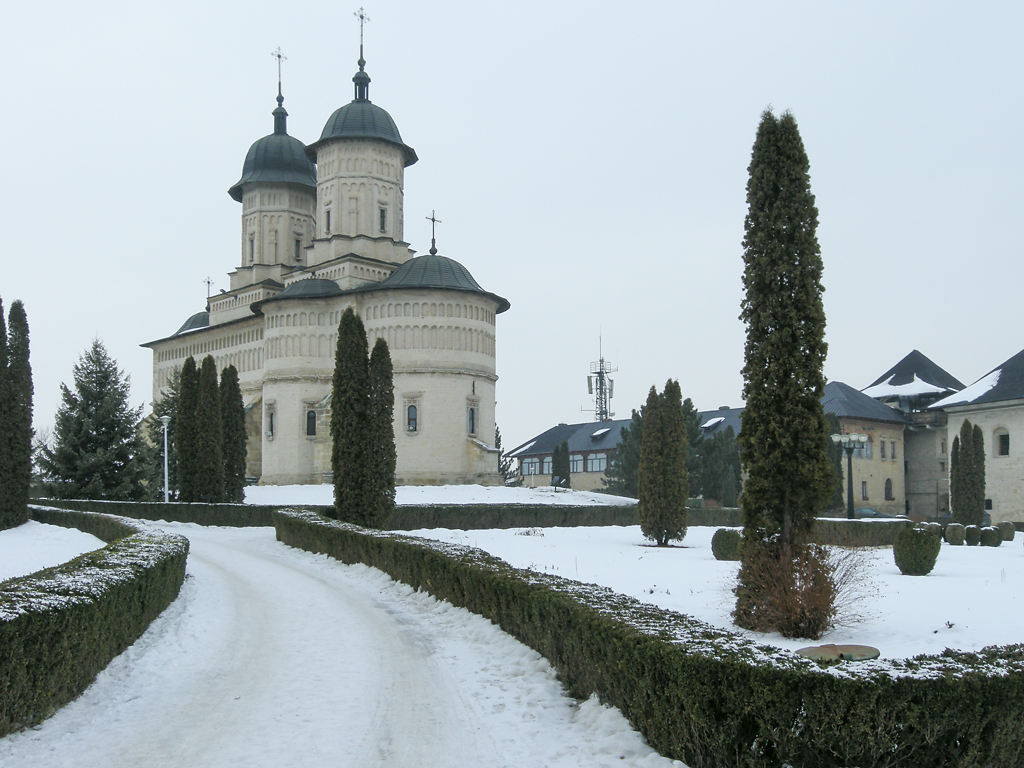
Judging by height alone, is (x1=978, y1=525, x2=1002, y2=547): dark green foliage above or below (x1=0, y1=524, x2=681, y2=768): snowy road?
below

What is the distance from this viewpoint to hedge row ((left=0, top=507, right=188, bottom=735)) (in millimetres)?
6770

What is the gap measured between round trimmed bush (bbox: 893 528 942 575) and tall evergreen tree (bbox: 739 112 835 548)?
22.2ft

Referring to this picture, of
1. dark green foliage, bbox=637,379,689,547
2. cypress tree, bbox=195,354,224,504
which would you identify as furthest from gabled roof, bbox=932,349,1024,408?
cypress tree, bbox=195,354,224,504

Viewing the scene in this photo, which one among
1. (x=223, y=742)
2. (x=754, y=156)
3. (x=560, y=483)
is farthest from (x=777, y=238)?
(x=560, y=483)

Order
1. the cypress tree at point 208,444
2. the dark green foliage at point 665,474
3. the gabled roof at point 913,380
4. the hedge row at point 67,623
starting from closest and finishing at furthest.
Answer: the hedge row at point 67,623 → the dark green foliage at point 665,474 → the cypress tree at point 208,444 → the gabled roof at point 913,380

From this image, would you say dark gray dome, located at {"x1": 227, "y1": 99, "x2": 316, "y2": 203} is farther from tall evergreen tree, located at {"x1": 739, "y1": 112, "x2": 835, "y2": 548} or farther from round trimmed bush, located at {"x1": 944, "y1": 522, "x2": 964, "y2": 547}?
tall evergreen tree, located at {"x1": 739, "y1": 112, "x2": 835, "y2": 548}

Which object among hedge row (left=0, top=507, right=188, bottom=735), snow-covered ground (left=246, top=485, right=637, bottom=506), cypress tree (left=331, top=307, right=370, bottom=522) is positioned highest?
cypress tree (left=331, top=307, right=370, bottom=522)

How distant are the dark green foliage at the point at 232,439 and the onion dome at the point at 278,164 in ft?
76.3

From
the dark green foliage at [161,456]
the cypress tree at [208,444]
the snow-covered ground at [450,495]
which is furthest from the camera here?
the snow-covered ground at [450,495]

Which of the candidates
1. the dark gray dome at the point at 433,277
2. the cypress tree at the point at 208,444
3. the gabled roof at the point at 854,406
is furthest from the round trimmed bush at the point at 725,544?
the gabled roof at the point at 854,406

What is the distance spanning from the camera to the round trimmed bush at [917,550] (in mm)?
17323

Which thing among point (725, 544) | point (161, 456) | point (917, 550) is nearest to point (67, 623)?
point (917, 550)

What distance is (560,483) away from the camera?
58.7 metres

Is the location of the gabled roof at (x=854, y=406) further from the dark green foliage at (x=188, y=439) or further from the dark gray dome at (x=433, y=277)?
the dark green foliage at (x=188, y=439)
